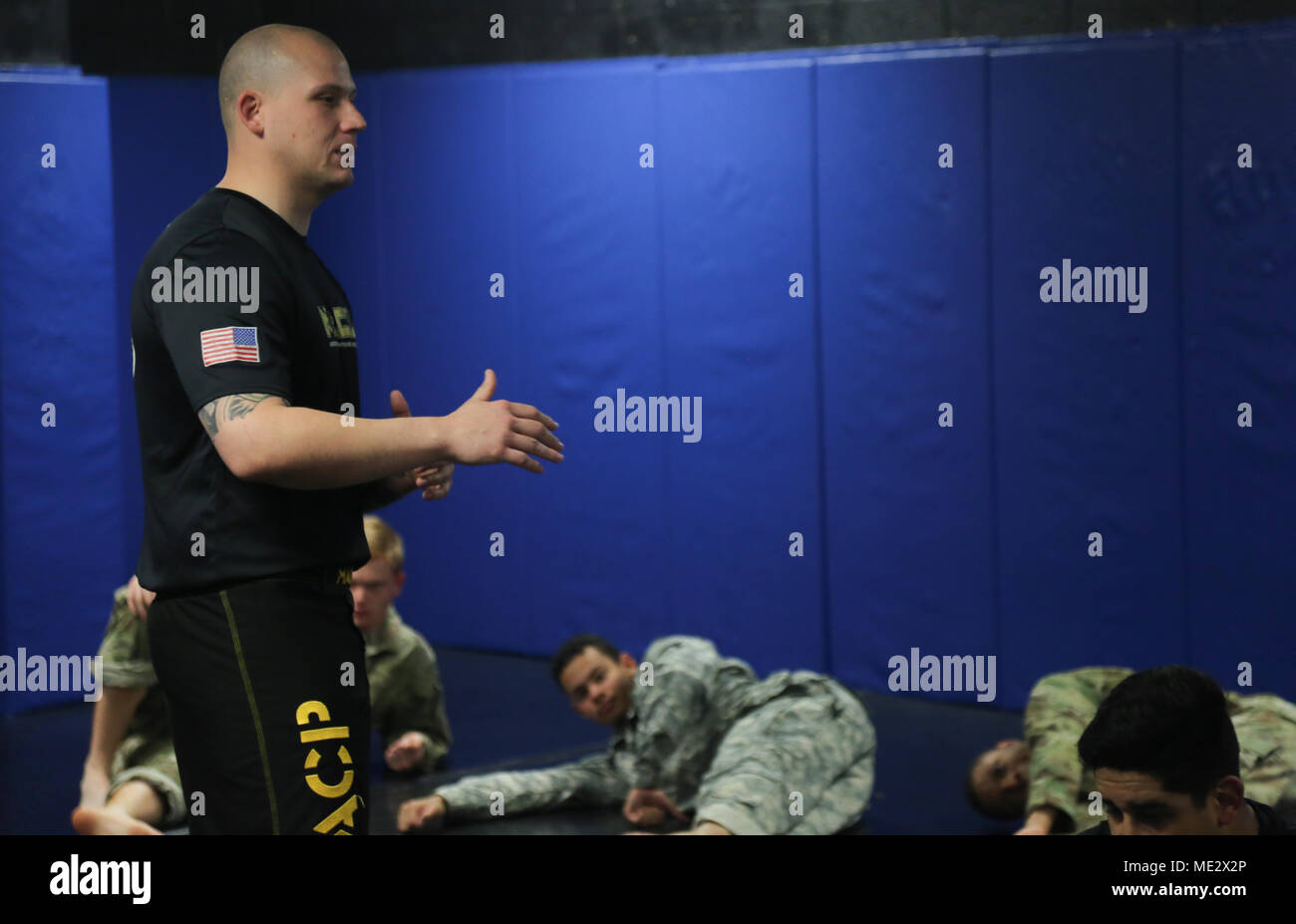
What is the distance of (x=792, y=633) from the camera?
5125 mm

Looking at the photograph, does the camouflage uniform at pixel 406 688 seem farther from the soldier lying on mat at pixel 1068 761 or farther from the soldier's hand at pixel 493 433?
the soldier's hand at pixel 493 433

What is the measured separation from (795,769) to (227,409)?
2.12 m

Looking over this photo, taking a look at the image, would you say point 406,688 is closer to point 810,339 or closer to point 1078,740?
point 810,339

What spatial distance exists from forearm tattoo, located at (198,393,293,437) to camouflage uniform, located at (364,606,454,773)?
274 cm

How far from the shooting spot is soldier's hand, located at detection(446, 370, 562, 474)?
171 centimetres

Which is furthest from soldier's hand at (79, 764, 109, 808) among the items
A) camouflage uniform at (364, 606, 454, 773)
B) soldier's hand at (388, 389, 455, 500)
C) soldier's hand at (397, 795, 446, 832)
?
soldier's hand at (388, 389, 455, 500)

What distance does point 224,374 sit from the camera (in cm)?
170

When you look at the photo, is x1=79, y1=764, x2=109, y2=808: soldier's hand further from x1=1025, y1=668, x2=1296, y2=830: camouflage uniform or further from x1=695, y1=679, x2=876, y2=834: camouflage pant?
x1=1025, y1=668, x2=1296, y2=830: camouflage uniform

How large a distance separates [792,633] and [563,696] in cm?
79

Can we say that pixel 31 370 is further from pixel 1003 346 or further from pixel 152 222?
pixel 1003 346

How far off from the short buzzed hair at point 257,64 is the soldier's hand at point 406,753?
2692 mm

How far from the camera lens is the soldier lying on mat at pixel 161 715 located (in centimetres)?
362

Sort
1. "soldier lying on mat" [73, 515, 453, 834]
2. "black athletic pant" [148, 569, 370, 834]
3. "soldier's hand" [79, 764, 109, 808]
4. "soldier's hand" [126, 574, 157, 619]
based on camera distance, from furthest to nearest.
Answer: "soldier's hand" [79, 764, 109, 808]
"soldier lying on mat" [73, 515, 453, 834]
"soldier's hand" [126, 574, 157, 619]
"black athletic pant" [148, 569, 370, 834]

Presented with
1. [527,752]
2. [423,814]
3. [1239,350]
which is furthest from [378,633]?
[1239,350]
